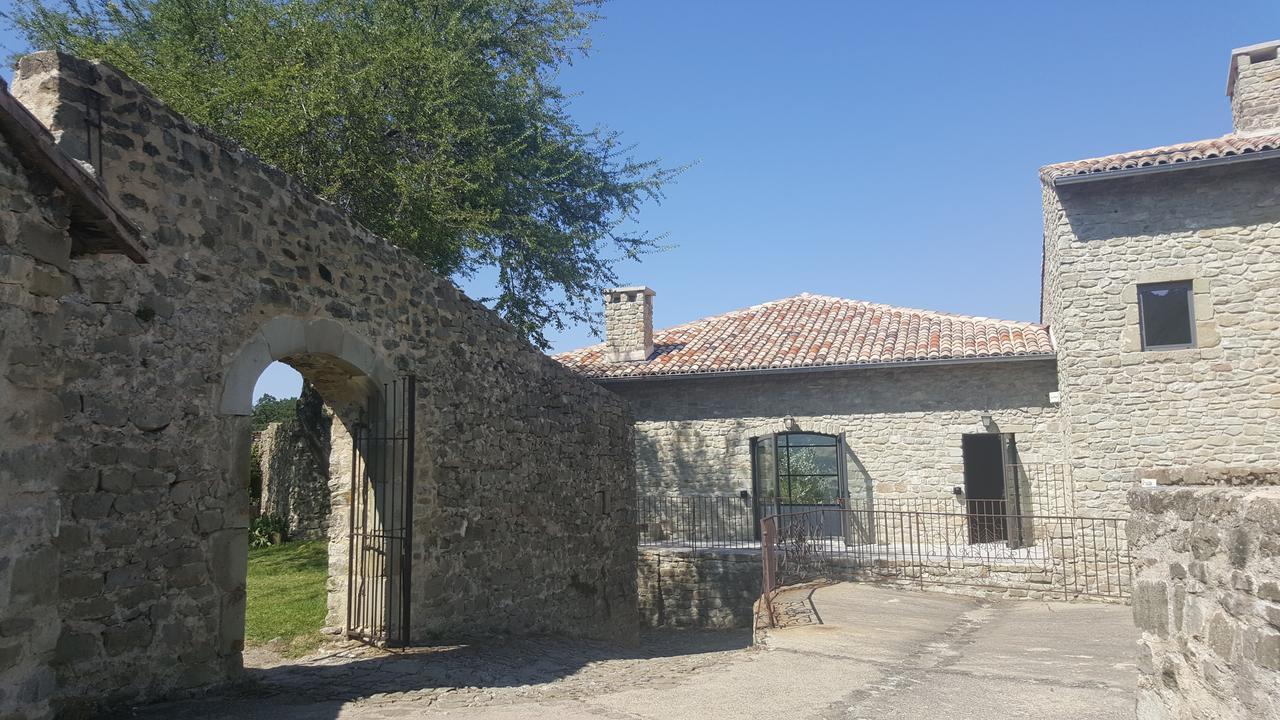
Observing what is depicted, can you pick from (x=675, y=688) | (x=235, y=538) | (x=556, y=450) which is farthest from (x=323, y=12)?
(x=675, y=688)

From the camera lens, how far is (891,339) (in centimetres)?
1669

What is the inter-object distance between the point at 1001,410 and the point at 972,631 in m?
7.23

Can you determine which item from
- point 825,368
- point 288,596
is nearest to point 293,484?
point 288,596

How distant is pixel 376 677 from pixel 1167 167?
12.5m

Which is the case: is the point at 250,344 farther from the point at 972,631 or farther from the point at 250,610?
the point at 972,631

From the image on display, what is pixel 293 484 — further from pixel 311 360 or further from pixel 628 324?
pixel 311 360

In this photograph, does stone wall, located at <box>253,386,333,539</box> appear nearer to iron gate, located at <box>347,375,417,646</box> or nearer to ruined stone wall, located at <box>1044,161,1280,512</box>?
iron gate, located at <box>347,375,417,646</box>

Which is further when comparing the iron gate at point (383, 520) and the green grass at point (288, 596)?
the green grass at point (288, 596)

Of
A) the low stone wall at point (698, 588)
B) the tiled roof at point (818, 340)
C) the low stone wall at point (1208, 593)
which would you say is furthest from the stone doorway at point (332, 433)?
the tiled roof at point (818, 340)

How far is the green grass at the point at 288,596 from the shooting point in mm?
7605

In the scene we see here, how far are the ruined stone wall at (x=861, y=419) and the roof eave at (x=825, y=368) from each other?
0.32 m

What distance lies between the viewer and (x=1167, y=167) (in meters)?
12.6

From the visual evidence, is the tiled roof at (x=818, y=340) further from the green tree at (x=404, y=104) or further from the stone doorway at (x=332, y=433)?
the stone doorway at (x=332, y=433)

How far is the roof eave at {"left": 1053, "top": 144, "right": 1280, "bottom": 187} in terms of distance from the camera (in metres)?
12.3
